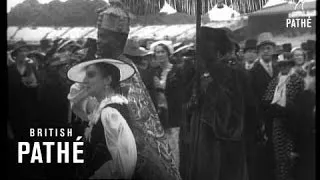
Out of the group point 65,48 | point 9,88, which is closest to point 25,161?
point 9,88

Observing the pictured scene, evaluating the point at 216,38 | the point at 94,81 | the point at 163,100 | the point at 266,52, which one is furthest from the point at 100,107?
the point at 266,52

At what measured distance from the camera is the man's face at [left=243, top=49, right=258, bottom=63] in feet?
22.2

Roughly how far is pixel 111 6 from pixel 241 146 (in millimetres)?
1892

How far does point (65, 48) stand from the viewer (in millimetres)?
6754

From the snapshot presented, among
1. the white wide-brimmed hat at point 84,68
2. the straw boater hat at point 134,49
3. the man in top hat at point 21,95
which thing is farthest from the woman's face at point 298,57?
the man in top hat at point 21,95

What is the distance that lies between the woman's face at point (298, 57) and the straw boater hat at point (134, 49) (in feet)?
4.81

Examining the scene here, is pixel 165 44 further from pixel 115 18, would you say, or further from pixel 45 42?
pixel 45 42

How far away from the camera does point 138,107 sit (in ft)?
22.3

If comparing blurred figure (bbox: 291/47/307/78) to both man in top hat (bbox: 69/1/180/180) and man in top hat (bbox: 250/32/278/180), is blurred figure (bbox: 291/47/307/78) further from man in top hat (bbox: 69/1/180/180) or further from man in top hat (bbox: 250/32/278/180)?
A: man in top hat (bbox: 69/1/180/180)

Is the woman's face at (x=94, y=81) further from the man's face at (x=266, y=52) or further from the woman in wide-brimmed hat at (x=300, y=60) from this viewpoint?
the woman in wide-brimmed hat at (x=300, y=60)

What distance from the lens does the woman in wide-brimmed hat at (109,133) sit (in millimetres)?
6773

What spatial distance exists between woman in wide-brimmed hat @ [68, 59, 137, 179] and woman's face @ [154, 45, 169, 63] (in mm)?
279

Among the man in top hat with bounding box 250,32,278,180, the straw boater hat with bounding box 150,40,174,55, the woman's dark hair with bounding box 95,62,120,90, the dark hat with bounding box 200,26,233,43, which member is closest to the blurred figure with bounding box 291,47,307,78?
the man in top hat with bounding box 250,32,278,180
